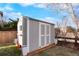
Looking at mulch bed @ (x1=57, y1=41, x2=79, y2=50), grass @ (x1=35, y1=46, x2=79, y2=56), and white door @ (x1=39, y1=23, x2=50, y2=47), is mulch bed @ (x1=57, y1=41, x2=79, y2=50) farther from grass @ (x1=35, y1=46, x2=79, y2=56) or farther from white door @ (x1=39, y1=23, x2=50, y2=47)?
white door @ (x1=39, y1=23, x2=50, y2=47)

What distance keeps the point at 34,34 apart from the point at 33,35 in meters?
0.02

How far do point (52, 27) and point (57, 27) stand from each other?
57 mm

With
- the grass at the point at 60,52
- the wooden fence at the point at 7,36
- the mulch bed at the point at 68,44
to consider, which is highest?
the wooden fence at the point at 7,36

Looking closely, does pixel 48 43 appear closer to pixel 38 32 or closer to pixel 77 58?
pixel 38 32

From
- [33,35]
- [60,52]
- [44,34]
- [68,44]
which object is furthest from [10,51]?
[68,44]

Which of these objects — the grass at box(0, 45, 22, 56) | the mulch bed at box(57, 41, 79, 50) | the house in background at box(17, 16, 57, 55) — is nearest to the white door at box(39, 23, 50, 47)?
the house in background at box(17, 16, 57, 55)

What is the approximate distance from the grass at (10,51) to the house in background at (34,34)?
67mm

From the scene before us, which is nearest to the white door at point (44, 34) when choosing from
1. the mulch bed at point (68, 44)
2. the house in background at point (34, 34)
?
the house in background at point (34, 34)

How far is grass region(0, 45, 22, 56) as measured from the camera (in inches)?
86.6

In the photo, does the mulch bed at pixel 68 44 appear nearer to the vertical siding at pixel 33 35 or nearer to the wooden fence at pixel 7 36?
the vertical siding at pixel 33 35

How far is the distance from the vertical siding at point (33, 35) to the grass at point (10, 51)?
0.15m

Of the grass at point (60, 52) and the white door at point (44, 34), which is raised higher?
the white door at point (44, 34)

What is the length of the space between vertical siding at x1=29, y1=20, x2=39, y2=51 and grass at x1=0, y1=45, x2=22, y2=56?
149 mm

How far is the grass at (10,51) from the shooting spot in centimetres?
220
